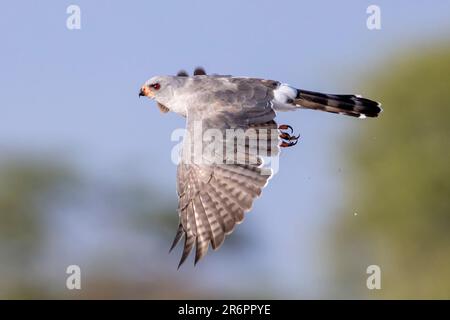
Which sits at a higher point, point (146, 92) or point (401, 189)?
point (401, 189)

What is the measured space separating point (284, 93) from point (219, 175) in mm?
1740

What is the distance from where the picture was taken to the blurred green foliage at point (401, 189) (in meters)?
30.5

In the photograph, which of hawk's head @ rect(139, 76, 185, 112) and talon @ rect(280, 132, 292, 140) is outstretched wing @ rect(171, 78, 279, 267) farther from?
hawk's head @ rect(139, 76, 185, 112)

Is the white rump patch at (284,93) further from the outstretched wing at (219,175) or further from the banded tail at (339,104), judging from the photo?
the outstretched wing at (219,175)

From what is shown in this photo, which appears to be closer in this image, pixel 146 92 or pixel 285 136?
pixel 285 136

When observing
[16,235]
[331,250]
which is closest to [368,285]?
[331,250]

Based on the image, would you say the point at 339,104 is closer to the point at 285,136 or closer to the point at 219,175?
the point at 285,136

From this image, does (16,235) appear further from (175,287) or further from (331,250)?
(331,250)

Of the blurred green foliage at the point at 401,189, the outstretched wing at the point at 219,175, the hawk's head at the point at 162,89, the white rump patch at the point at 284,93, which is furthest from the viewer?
the blurred green foliage at the point at 401,189

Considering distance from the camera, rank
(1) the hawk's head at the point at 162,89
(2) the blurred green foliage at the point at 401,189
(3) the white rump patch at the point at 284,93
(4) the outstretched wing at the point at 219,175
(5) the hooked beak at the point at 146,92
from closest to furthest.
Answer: (4) the outstretched wing at the point at 219,175 < (3) the white rump patch at the point at 284,93 < (1) the hawk's head at the point at 162,89 < (5) the hooked beak at the point at 146,92 < (2) the blurred green foliage at the point at 401,189

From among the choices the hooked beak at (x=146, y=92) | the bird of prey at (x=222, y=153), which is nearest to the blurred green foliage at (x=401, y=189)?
the hooked beak at (x=146, y=92)

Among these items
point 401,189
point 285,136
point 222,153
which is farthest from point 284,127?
point 401,189

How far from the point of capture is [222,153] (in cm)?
1529
